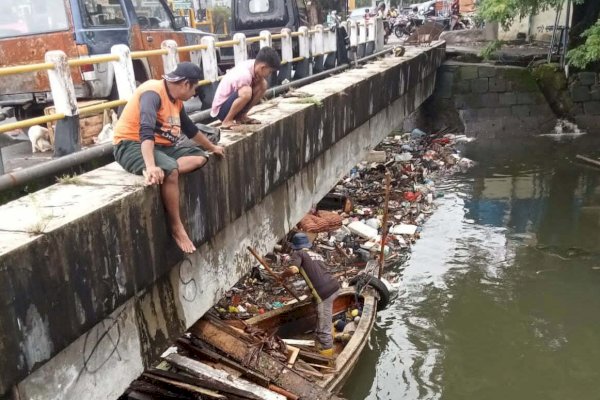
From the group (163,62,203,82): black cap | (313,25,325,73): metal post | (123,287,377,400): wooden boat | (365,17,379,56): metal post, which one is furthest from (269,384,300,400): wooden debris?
(365,17,379,56): metal post

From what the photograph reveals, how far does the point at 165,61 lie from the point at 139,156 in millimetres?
2640

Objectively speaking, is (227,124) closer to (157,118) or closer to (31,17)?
(157,118)

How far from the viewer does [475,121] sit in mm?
19328

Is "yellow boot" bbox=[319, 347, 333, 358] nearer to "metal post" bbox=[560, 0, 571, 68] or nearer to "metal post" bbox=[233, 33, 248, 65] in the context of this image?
"metal post" bbox=[233, 33, 248, 65]

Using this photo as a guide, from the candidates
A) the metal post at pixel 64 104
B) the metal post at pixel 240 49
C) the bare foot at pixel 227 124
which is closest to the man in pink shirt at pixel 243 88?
the bare foot at pixel 227 124

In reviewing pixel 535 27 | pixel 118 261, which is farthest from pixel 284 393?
pixel 535 27

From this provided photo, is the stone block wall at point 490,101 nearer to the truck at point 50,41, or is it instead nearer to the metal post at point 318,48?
the metal post at point 318,48

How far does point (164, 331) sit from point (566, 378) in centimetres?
555

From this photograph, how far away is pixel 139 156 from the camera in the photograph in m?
4.20

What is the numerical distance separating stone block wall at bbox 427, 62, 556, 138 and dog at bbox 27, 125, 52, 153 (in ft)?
52.6

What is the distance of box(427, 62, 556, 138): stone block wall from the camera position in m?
18.4

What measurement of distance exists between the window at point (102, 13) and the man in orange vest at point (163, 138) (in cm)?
362

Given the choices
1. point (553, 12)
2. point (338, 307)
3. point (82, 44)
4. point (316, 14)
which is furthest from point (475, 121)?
point (82, 44)

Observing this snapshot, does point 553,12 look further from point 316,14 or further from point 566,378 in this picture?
point 566,378
